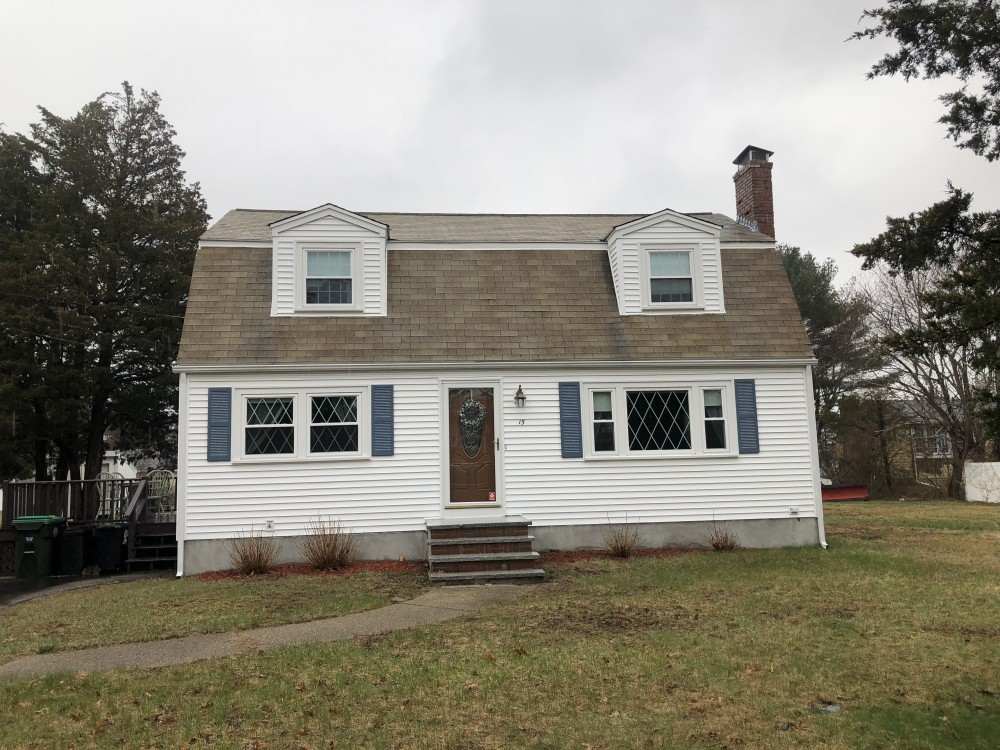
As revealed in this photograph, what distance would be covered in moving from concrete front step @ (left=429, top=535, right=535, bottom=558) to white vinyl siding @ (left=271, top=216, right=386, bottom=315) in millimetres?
4163

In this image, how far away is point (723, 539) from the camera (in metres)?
12.3

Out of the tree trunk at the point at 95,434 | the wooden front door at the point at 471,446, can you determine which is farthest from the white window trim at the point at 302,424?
the tree trunk at the point at 95,434

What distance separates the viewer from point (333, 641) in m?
7.08

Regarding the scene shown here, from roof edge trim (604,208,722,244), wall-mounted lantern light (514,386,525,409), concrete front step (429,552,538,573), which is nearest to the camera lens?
concrete front step (429,552,538,573)

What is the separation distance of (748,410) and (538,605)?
5.97 metres

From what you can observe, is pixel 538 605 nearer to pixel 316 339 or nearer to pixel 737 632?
pixel 737 632

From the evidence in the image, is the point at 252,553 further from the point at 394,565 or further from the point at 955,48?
the point at 955,48

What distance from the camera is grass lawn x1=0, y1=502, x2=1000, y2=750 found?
4.81m

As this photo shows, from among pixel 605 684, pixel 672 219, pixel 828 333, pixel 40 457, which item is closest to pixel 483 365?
pixel 672 219

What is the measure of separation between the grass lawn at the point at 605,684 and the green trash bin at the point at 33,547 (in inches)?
299

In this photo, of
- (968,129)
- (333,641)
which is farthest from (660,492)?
(968,129)

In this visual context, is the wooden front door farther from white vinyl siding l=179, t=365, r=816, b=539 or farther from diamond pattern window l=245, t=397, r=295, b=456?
diamond pattern window l=245, t=397, r=295, b=456

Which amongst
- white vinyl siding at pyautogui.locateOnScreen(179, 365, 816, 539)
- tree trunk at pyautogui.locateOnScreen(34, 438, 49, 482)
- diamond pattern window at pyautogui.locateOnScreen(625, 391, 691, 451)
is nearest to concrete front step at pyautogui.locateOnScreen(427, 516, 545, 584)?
white vinyl siding at pyautogui.locateOnScreen(179, 365, 816, 539)

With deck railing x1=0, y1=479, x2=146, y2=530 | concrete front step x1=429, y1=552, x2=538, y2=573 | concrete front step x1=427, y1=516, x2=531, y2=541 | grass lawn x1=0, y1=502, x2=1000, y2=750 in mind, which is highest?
deck railing x1=0, y1=479, x2=146, y2=530
